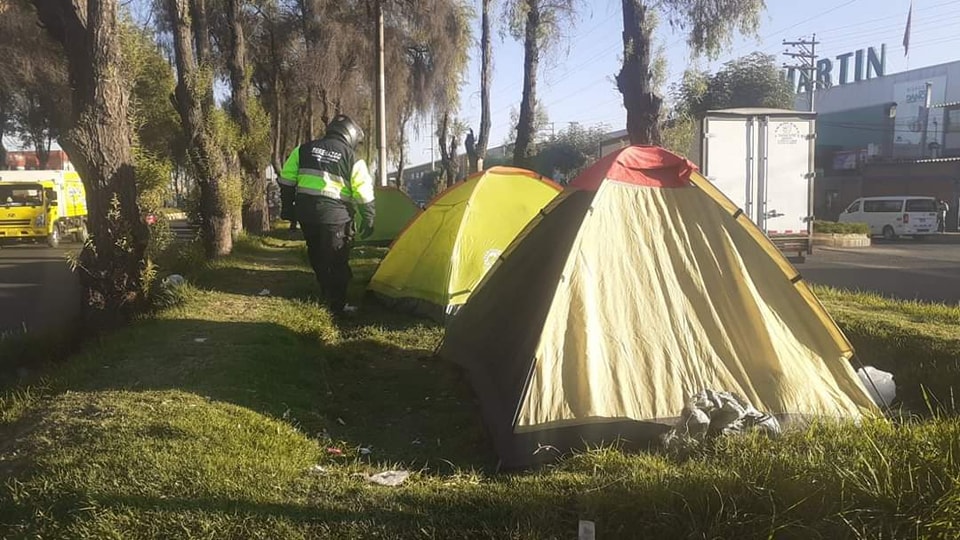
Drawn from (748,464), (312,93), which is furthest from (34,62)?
(748,464)

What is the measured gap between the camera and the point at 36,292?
41.5 feet

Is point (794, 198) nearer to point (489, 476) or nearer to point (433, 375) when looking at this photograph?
point (433, 375)

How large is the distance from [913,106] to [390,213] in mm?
37442

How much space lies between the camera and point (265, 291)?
914 centimetres

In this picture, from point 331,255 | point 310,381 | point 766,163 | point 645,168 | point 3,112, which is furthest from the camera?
point 3,112

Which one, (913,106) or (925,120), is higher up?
(913,106)

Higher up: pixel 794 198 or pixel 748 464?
pixel 794 198

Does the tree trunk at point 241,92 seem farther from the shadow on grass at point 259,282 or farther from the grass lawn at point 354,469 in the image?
the grass lawn at point 354,469

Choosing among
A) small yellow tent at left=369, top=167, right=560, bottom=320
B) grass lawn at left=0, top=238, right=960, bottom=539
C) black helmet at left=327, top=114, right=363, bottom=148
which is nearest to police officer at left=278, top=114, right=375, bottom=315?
black helmet at left=327, top=114, right=363, bottom=148

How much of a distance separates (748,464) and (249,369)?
3.55m

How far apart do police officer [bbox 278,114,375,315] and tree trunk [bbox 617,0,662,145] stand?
4.95 m

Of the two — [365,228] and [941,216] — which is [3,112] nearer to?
[365,228]

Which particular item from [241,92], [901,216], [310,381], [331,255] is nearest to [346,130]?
[331,255]

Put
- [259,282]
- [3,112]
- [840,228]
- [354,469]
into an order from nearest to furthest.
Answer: [354,469] → [259,282] → [840,228] → [3,112]
